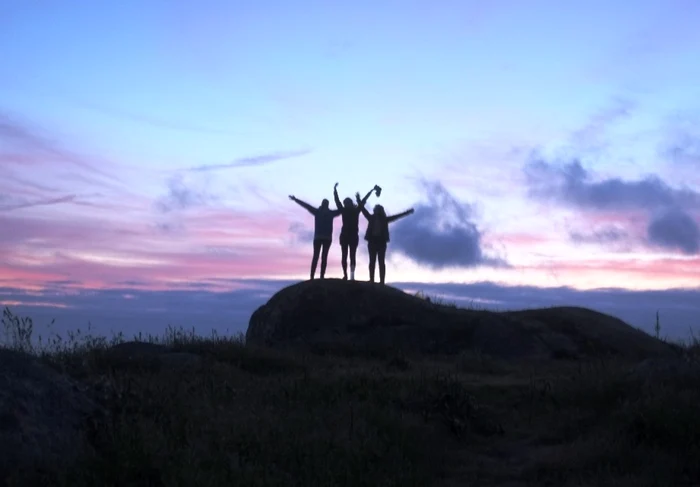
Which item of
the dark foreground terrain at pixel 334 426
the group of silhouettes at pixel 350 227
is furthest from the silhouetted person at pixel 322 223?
the dark foreground terrain at pixel 334 426

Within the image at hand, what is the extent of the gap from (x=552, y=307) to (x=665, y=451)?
10.6 m

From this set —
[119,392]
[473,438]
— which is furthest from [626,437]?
[119,392]

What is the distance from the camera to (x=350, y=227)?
18922mm

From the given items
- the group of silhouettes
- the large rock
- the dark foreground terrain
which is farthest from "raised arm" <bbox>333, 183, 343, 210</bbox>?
the large rock

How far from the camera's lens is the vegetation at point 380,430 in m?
6.74

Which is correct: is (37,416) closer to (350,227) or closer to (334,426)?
(334,426)

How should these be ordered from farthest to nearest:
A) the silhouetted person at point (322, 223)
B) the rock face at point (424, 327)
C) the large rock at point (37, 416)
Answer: the silhouetted person at point (322, 223) → the rock face at point (424, 327) → the large rock at point (37, 416)

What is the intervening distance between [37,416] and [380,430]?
3.42 meters

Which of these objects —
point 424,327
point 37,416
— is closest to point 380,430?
point 37,416

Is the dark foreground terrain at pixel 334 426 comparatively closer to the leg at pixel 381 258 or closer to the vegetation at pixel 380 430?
the vegetation at pixel 380 430

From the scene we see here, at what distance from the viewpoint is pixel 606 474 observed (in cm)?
740

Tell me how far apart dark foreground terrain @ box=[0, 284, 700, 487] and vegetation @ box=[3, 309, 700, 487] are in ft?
0.06

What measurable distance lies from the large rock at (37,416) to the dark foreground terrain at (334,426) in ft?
0.04

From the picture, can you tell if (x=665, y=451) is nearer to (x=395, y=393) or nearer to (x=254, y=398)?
(x=395, y=393)
